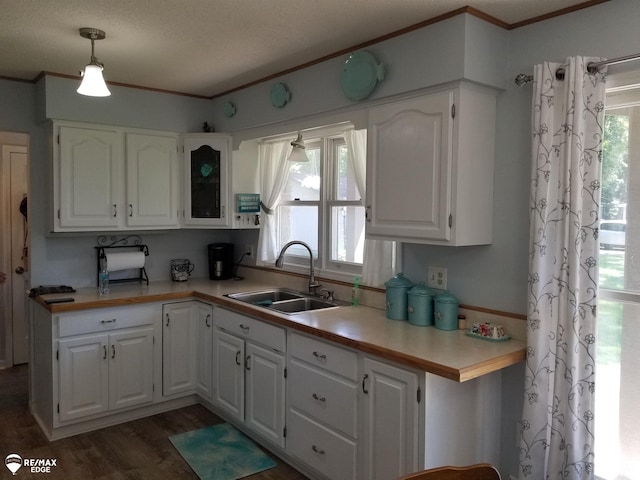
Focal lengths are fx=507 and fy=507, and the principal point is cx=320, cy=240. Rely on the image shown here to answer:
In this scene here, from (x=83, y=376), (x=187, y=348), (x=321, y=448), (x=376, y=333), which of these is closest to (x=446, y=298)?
(x=376, y=333)

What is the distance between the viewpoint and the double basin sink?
10.8ft

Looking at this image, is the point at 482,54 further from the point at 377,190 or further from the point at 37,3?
the point at 37,3

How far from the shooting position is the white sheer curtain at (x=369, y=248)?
297 cm

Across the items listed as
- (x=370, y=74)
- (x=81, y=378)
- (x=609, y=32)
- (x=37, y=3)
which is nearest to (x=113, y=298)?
(x=81, y=378)

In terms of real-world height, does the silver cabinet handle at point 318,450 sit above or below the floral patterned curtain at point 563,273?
below

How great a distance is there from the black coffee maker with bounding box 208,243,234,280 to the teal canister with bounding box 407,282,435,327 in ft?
6.57

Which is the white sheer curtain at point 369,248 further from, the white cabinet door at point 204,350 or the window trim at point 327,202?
the white cabinet door at point 204,350

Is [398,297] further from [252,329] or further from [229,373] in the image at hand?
[229,373]

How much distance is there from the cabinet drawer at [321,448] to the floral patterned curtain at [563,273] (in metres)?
0.78

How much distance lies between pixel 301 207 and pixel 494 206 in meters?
1.69

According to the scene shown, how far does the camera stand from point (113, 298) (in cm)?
332

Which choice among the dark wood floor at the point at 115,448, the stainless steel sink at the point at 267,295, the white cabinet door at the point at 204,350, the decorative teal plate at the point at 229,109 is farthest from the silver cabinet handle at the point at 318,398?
the decorative teal plate at the point at 229,109

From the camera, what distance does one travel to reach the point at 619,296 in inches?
84.6

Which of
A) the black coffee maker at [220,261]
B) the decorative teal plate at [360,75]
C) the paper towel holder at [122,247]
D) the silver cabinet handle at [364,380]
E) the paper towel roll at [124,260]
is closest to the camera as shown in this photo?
the silver cabinet handle at [364,380]
